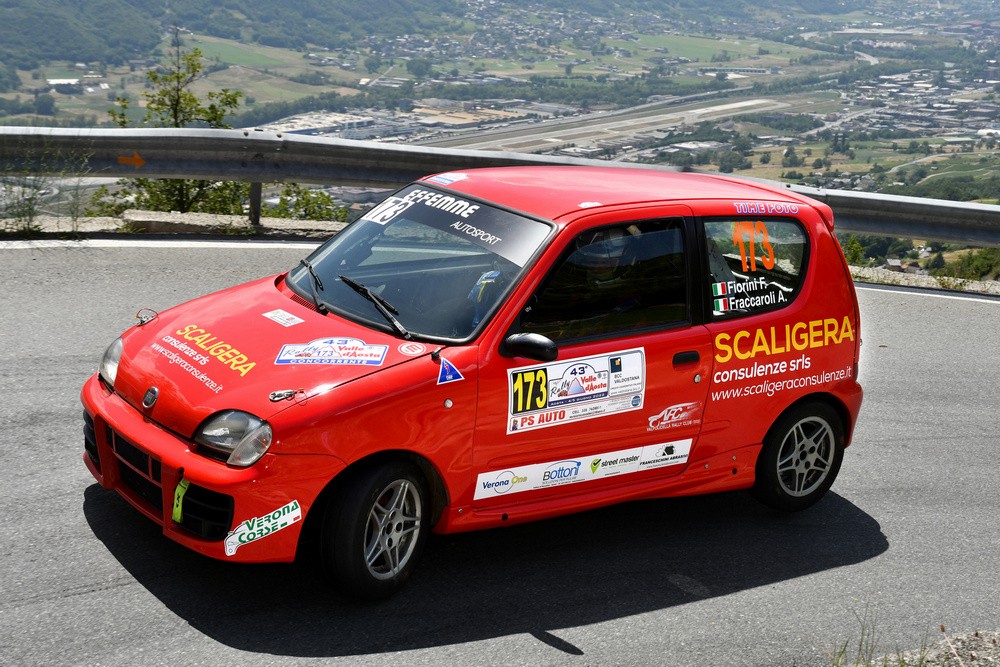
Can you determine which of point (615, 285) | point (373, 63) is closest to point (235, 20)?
point (373, 63)

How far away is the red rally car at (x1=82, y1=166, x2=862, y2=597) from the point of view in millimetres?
4453

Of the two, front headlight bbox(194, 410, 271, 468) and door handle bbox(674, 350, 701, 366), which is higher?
door handle bbox(674, 350, 701, 366)

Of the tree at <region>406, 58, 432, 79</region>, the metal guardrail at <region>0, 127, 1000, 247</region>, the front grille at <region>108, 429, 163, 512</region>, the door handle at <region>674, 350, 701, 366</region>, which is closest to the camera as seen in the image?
the front grille at <region>108, 429, 163, 512</region>

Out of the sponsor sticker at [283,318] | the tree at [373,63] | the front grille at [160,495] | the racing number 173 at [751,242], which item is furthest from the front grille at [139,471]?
the tree at [373,63]

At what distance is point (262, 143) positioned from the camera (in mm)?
10453

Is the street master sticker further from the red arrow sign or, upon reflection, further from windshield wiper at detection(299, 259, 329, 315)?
the red arrow sign

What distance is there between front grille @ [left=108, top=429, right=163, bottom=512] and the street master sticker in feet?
4.81

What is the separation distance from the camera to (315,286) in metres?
5.44

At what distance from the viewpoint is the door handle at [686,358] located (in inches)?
210

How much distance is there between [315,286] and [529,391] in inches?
48.7

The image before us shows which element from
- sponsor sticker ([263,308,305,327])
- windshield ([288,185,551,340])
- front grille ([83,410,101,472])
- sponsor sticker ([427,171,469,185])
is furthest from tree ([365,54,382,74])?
front grille ([83,410,101,472])

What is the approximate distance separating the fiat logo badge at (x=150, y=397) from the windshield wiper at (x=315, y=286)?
2.76ft

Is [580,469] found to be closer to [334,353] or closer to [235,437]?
[334,353]

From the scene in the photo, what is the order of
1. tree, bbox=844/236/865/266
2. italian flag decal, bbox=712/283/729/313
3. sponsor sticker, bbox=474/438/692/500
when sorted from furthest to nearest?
1. tree, bbox=844/236/865/266
2. italian flag decal, bbox=712/283/729/313
3. sponsor sticker, bbox=474/438/692/500
